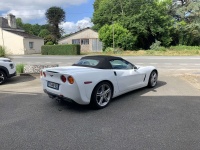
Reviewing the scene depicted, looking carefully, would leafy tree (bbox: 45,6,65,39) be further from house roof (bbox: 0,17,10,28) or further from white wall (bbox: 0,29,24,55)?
white wall (bbox: 0,29,24,55)

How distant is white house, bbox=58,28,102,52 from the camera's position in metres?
38.2

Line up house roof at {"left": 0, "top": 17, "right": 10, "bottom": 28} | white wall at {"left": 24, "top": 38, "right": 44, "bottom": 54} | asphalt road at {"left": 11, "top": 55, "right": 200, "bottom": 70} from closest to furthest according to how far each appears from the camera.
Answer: asphalt road at {"left": 11, "top": 55, "right": 200, "bottom": 70}
white wall at {"left": 24, "top": 38, "right": 44, "bottom": 54}
house roof at {"left": 0, "top": 17, "right": 10, "bottom": 28}

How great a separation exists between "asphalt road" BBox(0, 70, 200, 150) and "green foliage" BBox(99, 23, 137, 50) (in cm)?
2702

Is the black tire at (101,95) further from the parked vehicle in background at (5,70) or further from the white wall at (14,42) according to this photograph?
the white wall at (14,42)

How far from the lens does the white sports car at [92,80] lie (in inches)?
161

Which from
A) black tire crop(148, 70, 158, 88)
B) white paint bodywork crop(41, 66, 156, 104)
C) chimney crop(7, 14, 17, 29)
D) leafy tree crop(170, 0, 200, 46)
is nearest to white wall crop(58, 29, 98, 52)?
chimney crop(7, 14, 17, 29)

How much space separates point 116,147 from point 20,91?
4530 mm

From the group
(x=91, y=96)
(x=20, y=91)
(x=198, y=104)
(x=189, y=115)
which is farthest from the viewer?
(x=20, y=91)

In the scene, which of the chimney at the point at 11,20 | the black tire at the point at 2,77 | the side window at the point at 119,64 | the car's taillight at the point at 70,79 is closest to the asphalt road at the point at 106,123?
the car's taillight at the point at 70,79

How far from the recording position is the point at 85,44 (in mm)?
38812

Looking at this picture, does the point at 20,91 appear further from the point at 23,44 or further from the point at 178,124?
the point at 23,44

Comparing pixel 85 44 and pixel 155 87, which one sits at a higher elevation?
pixel 85 44

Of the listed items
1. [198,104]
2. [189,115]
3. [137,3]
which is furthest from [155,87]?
[137,3]

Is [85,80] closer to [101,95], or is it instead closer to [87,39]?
[101,95]
